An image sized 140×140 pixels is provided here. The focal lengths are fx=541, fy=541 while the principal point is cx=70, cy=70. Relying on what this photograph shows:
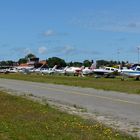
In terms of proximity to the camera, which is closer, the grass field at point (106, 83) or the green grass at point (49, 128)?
the green grass at point (49, 128)

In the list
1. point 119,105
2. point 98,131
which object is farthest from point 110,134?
point 119,105

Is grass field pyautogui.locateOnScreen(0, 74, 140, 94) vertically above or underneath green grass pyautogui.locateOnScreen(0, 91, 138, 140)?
above

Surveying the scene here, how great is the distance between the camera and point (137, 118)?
1822 centimetres

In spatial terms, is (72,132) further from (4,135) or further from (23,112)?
(23,112)

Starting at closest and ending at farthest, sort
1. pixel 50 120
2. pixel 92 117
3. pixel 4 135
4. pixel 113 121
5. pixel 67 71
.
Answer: pixel 4 135
pixel 50 120
pixel 113 121
pixel 92 117
pixel 67 71

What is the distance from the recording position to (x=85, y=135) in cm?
1309

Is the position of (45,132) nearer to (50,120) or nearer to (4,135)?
(4,135)

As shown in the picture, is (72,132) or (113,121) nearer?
(72,132)

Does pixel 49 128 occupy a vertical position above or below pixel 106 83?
below

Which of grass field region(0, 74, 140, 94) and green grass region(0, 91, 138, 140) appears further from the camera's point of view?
grass field region(0, 74, 140, 94)

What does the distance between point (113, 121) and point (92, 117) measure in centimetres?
133

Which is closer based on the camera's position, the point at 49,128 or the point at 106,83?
the point at 49,128

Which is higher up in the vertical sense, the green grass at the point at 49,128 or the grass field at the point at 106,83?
the grass field at the point at 106,83

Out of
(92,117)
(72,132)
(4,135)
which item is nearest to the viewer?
(4,135)
